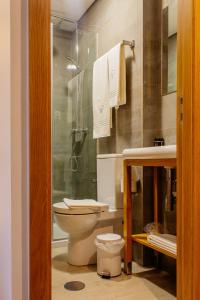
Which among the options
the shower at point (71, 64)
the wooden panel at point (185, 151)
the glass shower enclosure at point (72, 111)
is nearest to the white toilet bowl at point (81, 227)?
the glass shower enclosure at point (72, 111)

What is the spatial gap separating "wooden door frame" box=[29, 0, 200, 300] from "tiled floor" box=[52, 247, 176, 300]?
0.66m

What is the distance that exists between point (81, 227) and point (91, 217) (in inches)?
4.3

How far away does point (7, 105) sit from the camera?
36.7 inches

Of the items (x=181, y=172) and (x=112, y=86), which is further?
(x=112, y=86)

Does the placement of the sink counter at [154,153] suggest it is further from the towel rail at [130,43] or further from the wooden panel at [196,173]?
the towel rail at [130,43]

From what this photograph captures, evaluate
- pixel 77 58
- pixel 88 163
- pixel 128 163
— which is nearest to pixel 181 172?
pixel 128 163

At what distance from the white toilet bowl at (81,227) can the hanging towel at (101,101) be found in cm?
81

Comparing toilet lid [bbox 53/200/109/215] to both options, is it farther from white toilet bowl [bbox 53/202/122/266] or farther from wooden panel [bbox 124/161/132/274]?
wooden panel [bbox 124/161/132/274]

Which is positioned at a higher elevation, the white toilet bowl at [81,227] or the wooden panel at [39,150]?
the wooden panel at [39,150]

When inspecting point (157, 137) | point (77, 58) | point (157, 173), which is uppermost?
point (77, 58)

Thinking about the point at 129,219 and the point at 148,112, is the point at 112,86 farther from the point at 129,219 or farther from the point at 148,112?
the point at 129,219

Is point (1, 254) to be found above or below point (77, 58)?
below

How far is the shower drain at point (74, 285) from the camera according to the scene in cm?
190

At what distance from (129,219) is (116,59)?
1387 millimetres
